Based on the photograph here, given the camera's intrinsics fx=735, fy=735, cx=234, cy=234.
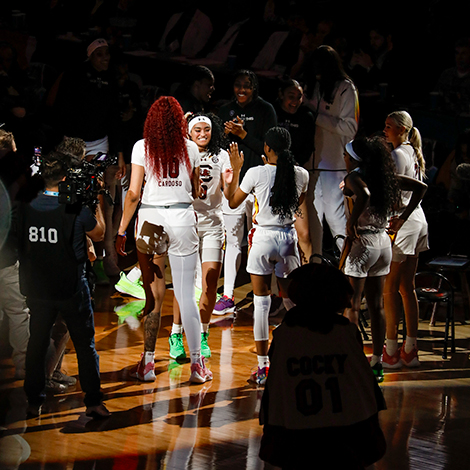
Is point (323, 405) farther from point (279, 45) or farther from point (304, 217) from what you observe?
point (279, 45)

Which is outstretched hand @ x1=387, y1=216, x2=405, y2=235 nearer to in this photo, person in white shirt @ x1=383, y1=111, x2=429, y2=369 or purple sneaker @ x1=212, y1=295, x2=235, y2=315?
person in white shirt @ x1=383, y1=111, x2=429, y2=369

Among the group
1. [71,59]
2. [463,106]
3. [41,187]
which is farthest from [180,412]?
[71,59]

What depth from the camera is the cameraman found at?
378cm

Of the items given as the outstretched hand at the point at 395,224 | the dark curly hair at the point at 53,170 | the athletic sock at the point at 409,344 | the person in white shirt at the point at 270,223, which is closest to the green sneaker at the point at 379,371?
the athletic sock at the point at 409,344

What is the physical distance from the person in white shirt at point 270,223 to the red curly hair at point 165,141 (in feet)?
1.58

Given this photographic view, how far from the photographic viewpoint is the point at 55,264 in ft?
12.4

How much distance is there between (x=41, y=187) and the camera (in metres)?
3.89

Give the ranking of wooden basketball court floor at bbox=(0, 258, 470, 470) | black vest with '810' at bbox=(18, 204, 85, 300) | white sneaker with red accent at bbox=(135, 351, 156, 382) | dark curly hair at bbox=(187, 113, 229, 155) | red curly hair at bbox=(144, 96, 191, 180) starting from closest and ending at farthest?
wooden basketball court floor at bbox=(0, 258, 470, 470)
black vest with '810' at bbox=(18, 204, 85, 300)
red curly hair at bbox=(144, 96, 191, 180)
white sneaker with red accent at bbox=(135, 351, 156, 382)
dark curly hair at bbox=(187, 113, 229, 155)

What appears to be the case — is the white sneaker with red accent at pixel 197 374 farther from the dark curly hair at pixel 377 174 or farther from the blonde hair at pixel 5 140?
the blonde hair at pixel 5 140

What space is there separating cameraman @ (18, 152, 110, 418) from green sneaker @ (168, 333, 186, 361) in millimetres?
1273

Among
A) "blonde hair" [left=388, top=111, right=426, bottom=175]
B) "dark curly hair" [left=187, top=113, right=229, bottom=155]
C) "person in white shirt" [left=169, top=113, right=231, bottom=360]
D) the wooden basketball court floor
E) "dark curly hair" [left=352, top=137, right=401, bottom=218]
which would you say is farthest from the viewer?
"dark curly hair" [left=187, top=113, right=229, bottom=155]

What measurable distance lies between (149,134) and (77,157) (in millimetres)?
569

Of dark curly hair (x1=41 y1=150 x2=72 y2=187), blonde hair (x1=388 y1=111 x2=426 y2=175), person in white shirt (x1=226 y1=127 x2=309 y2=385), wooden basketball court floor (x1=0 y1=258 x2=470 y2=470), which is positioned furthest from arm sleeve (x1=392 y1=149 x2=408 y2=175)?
dark curly hair (x1=41 y1=150 x2=72 y2=187)

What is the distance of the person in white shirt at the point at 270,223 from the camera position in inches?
181
